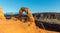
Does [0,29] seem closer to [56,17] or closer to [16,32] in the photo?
[16,32]

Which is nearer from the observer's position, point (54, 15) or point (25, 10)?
point (25, 10)

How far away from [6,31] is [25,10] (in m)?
10.3

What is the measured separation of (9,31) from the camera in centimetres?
825

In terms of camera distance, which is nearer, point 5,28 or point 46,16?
point 5,28

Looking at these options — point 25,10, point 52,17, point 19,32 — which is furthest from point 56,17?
point 19,32

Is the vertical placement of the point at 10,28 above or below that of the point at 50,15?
above

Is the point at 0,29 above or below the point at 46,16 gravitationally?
above

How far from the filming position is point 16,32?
8586 millimetres

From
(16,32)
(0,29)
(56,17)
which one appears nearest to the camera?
(0,29)

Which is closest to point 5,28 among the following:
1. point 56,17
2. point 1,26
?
point 1,26

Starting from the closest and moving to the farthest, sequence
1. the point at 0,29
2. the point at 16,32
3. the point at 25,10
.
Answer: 1. the point at 0,29
2. the point at 16,32
3. the point at 25,10

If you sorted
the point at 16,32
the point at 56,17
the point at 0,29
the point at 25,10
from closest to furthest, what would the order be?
the point at 0,29
the point at 16,32
the point at 25,10
the point at 56,17

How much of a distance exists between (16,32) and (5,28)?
671 millimetres

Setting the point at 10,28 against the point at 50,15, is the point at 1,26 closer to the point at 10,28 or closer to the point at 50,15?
the point at 10,28
